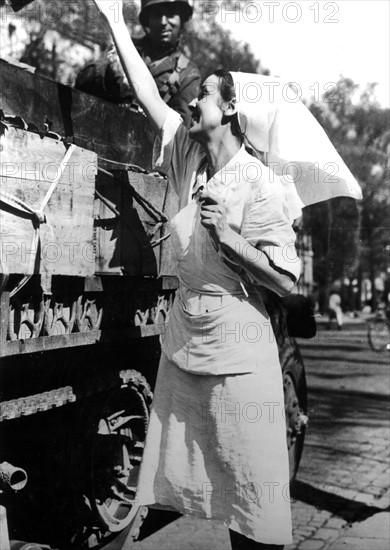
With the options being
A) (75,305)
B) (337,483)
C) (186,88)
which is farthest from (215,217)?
(337,483)

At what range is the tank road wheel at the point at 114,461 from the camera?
16.1 ft

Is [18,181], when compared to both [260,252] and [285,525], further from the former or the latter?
[285,525]

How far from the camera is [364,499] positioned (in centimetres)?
651

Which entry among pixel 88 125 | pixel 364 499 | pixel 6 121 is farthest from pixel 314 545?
pixel 6 121

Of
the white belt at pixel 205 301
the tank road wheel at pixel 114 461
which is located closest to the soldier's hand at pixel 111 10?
the white belt at pixel 205 301

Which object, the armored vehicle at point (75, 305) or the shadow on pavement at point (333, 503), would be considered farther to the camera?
the shadow on pavement at point (333, 503)

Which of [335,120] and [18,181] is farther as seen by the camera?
[335,120]

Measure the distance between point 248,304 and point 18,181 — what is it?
3.58 feet

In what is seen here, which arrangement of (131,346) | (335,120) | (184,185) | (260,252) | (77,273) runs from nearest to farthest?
(260,252)
(184,185)
(77,273)
(131,346)
(335,120)

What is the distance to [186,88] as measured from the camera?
566 centimetres

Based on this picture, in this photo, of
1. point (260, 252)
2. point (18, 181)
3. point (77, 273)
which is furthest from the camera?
point (77, 273)

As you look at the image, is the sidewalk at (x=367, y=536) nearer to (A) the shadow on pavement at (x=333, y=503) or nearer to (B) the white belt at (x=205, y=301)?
(A) the shadow on pavement at (x=333, y=503)

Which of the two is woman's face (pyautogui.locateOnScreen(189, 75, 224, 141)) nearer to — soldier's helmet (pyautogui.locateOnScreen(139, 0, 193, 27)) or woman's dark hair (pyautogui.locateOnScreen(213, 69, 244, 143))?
woman's dark hair (pyautogui.locateOnScreen(213, 69, 244, 143))

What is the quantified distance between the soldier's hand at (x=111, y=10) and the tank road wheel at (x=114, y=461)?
215 cm
